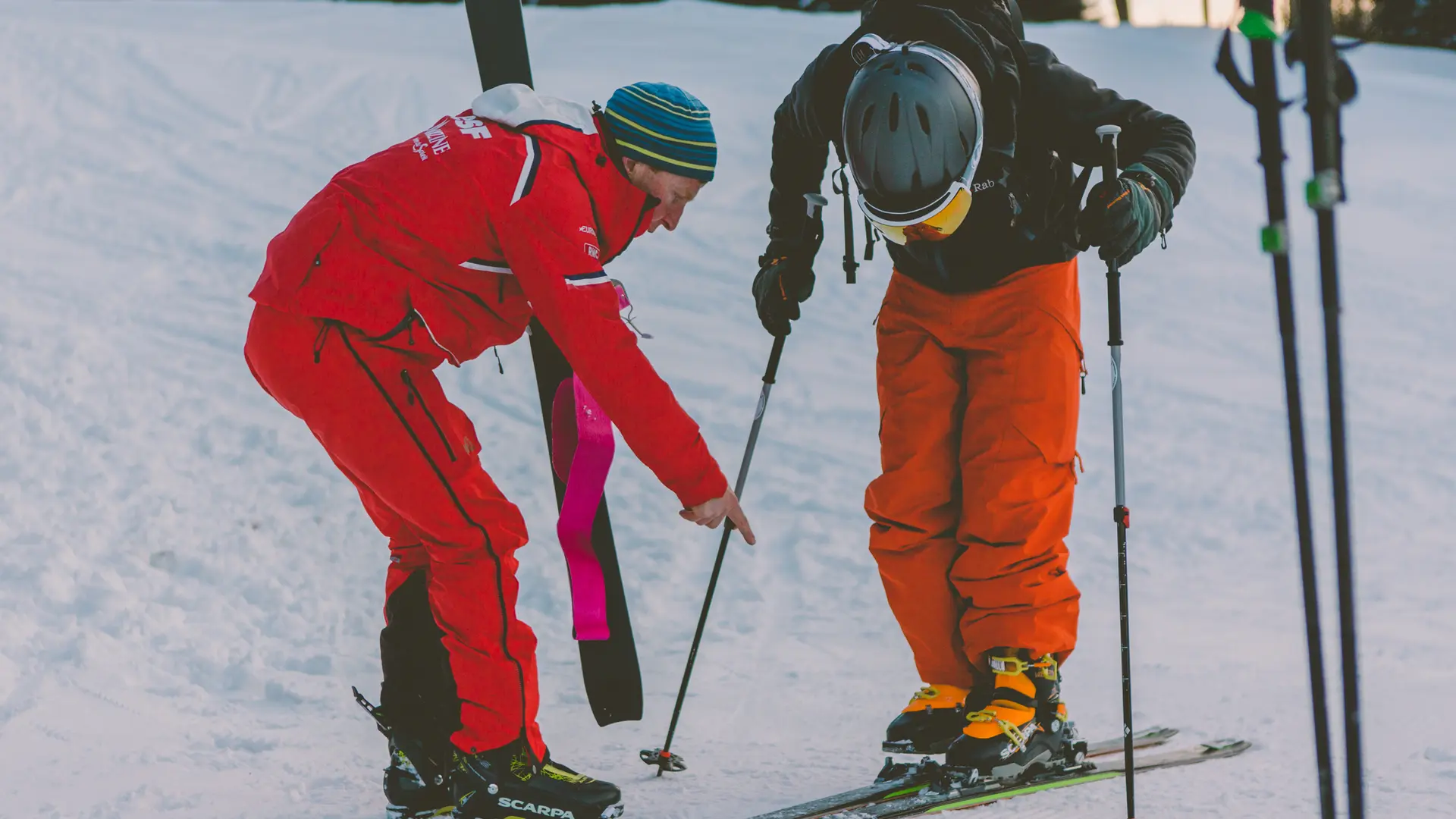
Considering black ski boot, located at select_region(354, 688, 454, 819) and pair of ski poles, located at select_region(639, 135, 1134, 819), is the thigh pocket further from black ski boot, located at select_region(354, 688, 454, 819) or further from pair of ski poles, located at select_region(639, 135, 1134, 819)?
black ski boot, located at select_region(354, 688, 454, 819)

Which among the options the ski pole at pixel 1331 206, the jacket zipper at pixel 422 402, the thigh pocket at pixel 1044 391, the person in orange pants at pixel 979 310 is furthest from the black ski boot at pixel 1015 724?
the ski pole at pixel 1331 206

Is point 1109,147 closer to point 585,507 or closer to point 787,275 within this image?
point 787,275

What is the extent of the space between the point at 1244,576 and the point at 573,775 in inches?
156

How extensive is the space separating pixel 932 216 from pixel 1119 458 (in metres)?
0.81

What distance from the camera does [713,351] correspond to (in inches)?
305

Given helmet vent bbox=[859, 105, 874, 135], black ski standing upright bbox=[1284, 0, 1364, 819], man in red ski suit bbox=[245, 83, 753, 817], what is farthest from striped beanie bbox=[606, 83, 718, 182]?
black ski standing upright bbox=[1284, 0, 1364, 819]

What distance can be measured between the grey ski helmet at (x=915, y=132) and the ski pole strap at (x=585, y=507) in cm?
84

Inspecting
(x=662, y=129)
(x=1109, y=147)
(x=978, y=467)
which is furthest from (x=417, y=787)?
(x=1109, y=147)

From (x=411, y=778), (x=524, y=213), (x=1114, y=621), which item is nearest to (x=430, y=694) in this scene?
(x=411, y=778)

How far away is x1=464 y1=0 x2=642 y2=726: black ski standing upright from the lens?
3.56 meters

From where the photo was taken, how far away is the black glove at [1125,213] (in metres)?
2.81

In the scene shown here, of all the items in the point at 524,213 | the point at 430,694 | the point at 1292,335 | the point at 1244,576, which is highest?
the point at 524,213

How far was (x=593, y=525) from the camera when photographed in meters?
3.53

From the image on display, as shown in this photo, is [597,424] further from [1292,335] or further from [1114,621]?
[1114,621]
